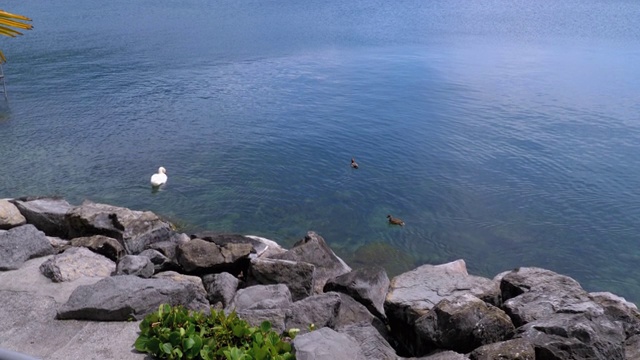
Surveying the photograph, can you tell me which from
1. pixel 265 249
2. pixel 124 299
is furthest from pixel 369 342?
pixel 265 249

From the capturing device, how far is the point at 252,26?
35.1 m

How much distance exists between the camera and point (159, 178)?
14781mm

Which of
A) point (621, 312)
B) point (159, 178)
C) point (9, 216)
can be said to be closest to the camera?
point (621, 312)

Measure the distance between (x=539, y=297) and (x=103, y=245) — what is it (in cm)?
621

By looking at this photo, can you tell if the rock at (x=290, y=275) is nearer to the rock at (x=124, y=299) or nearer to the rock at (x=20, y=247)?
the rock at (x=124, y=299)

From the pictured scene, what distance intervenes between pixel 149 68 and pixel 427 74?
1144cm

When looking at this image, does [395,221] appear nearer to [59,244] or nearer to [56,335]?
[59,244]

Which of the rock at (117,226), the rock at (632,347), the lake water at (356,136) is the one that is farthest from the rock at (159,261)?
the rock at (632,347)

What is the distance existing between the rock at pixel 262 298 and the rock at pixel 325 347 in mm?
1212

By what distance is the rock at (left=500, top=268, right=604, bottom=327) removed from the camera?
714 centimetres

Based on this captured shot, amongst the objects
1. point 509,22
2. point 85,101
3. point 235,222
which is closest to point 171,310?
point 235,222

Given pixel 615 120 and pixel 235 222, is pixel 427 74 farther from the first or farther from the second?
pixel 235 222

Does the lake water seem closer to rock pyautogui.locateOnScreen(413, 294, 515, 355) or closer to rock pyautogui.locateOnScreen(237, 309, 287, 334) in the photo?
rock pyautogui.locateOnScreen(413, 294, 515, 355)

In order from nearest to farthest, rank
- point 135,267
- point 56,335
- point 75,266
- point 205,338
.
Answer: point 205,338
point 56,335
point 75,266
point 135,267
